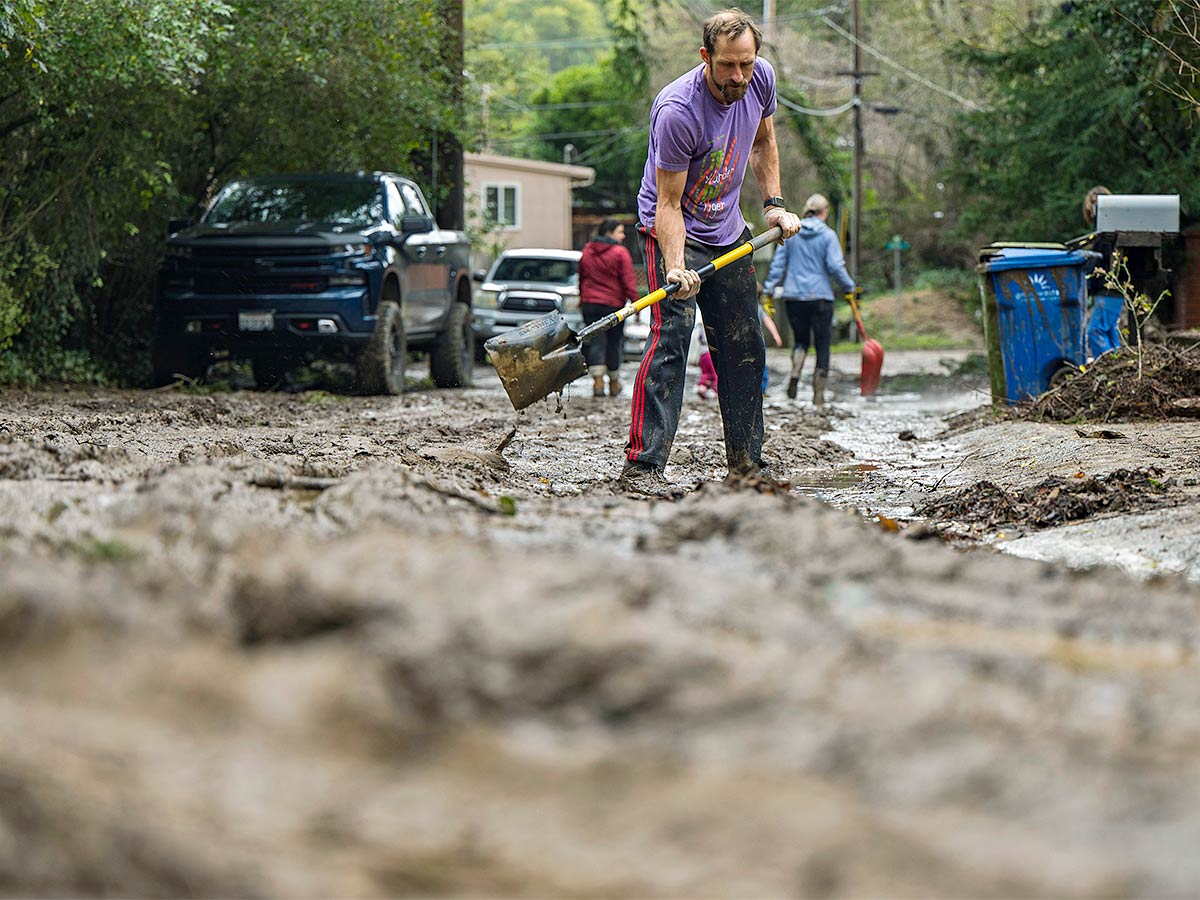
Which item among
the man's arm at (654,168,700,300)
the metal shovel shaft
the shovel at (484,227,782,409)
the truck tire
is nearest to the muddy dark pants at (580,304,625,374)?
the truck tire

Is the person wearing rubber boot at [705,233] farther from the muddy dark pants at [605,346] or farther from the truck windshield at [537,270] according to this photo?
the truck windshield at [537,270]

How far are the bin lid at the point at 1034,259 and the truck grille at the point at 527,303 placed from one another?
1151 cm

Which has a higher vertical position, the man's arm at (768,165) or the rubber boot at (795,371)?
the man's arm at (768,165)

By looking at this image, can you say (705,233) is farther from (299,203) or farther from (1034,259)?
(299,203)

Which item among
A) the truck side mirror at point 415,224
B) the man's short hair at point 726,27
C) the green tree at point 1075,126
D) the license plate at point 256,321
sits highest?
the green tree at point 1075,126

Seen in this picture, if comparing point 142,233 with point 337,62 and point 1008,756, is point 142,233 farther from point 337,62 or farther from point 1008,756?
point 1008,756

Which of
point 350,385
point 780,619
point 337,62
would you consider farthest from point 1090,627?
point 337,62

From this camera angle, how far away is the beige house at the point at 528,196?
4315 centimetres

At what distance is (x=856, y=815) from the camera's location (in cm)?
239

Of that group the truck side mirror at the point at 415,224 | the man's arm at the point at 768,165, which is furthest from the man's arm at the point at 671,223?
the truck side mirror at the point at 415,224

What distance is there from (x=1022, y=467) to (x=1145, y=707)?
5.42 metres

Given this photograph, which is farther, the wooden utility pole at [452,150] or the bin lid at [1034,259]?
the wooden utility pole at [452,150]

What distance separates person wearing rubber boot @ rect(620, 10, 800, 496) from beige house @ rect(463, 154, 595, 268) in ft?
113

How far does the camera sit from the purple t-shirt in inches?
274
